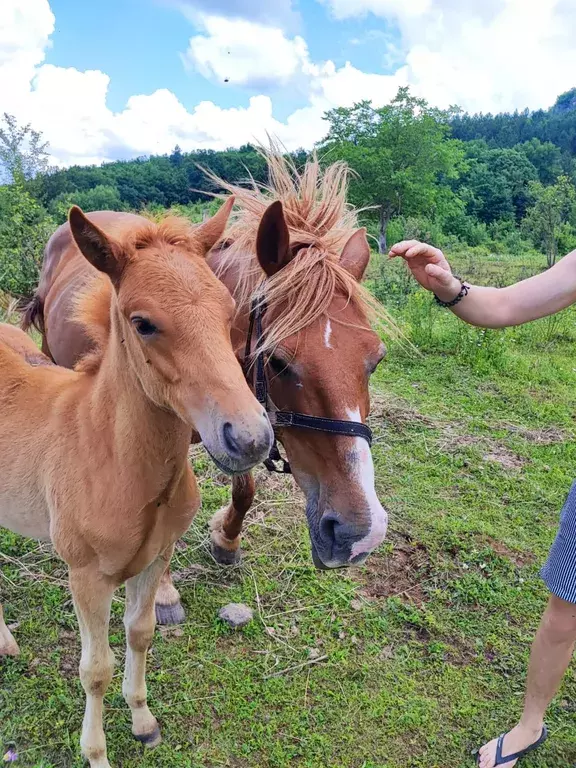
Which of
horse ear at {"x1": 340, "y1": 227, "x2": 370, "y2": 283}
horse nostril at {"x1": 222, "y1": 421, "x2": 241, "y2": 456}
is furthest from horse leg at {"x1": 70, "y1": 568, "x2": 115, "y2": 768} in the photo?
horse ear at {"x1": 340, "y1": 227, "x2": 370, "y2": 283}

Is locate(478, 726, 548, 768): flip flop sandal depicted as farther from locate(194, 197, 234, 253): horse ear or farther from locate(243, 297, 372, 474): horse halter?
locate(194, 197, 234, 253): horse ear

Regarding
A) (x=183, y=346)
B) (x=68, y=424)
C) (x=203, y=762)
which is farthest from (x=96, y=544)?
(x=203, y=762)

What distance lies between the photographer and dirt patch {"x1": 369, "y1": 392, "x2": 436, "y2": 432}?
4.82 metres

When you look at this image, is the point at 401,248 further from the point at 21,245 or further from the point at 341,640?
the point at 21,245

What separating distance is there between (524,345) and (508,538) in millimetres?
4758

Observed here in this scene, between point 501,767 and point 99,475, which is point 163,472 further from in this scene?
point 501,767

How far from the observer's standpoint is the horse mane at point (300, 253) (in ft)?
5.95

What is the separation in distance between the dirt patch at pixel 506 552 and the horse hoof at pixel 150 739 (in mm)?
2265

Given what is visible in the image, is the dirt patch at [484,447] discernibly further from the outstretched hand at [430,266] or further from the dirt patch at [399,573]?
the outstretched hand at [430,266]

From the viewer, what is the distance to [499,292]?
207 centimetres

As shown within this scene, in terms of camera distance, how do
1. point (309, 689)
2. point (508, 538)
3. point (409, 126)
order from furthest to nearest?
point (409, 126)
point (508, 538)
point (309, 689)

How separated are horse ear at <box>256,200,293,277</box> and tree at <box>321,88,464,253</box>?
2872 cm

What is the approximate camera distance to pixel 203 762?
2.04 m

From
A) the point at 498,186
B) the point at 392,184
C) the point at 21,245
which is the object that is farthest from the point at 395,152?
the point at 21,245
